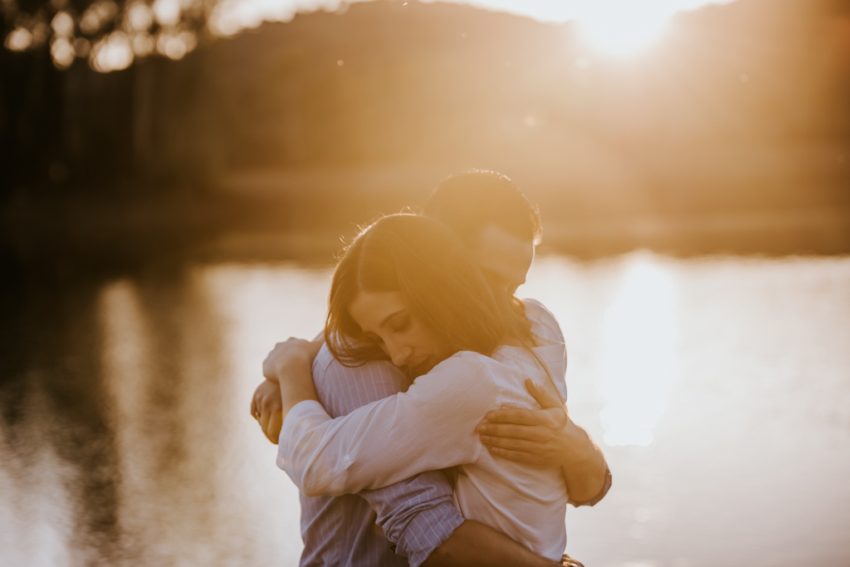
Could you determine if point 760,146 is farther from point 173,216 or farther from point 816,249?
point 816,249

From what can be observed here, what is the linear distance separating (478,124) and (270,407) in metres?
46.5

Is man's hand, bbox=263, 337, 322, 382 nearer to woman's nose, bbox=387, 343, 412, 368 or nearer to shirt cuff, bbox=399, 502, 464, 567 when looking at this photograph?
woman's nose, bbox=387, 343, 412, 368

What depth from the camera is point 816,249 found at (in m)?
19.0

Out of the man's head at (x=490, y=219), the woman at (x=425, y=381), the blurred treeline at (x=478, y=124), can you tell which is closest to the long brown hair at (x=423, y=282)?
the woman at (x=425, y=381)

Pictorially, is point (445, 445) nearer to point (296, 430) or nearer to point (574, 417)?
point (296, 430)

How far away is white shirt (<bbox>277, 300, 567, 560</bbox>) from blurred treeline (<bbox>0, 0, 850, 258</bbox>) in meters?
17.7

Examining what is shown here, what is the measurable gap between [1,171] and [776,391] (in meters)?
27.2

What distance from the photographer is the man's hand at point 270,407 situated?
2.65 m

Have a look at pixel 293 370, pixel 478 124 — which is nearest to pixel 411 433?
pixel 293 370

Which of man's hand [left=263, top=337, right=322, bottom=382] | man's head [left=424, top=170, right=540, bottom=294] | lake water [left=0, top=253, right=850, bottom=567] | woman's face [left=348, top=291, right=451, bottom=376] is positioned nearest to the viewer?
woman's face [left=348, top=291, right=451, bottom=376]

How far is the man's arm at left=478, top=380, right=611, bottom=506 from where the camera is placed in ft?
7.09

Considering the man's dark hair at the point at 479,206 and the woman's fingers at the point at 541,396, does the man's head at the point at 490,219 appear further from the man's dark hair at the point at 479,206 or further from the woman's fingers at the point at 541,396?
the woman's fingers at the point at 541,396

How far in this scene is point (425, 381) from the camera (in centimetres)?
210

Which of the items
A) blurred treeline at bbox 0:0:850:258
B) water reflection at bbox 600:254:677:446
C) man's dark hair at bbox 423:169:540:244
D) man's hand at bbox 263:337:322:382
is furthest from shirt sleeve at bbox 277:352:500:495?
blurred treeline at bbox 0:0:850:258
